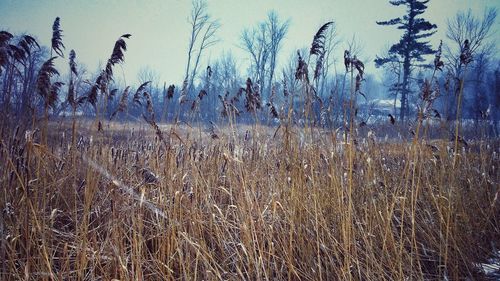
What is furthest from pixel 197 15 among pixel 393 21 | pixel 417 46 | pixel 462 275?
pixel 462 275

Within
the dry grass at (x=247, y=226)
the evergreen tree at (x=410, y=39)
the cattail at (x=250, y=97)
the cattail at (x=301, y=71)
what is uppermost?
the evergreen tree at (x=410, y=39)

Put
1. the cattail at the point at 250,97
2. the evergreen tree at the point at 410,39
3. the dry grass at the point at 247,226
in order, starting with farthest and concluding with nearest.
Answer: the evergreen tree at the point at 410,39 → the cattail at the point at 250,97 → the dry grass at the point at 247,226

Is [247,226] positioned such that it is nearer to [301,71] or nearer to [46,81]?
[301,71]

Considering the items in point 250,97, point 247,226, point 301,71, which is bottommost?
point 247,226

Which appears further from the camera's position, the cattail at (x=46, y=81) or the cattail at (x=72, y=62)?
the cattail at (x=72, y=62)

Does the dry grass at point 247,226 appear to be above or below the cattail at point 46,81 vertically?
below

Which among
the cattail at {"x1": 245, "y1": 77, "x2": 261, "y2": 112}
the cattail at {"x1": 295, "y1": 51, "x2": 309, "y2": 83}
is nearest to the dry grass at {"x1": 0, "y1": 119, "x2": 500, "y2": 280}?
the cattail at {"x1": 245, "y1": 77, "x2": 261, "y2": 112}

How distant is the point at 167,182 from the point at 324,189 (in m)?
1.31

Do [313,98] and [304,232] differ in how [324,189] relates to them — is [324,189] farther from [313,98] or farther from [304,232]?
[313,98]

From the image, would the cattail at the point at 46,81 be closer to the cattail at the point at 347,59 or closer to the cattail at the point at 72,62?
the cattail at the point at 72,62

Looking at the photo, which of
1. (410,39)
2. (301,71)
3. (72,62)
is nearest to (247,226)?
(301,71)

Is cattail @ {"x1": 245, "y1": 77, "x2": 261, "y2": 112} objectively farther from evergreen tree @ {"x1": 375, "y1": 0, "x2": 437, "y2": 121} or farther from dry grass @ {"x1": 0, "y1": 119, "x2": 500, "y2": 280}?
evergreen tree @ {"x1": 375, "y1": 0, "x2": 437, "y2": 121}

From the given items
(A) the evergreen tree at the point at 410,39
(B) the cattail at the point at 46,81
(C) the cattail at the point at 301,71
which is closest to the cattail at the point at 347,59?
(C) the cattail at the point at 301,71

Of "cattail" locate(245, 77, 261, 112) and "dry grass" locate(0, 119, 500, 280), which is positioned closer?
"dry grass" locate(0, 119, 500, 280)
